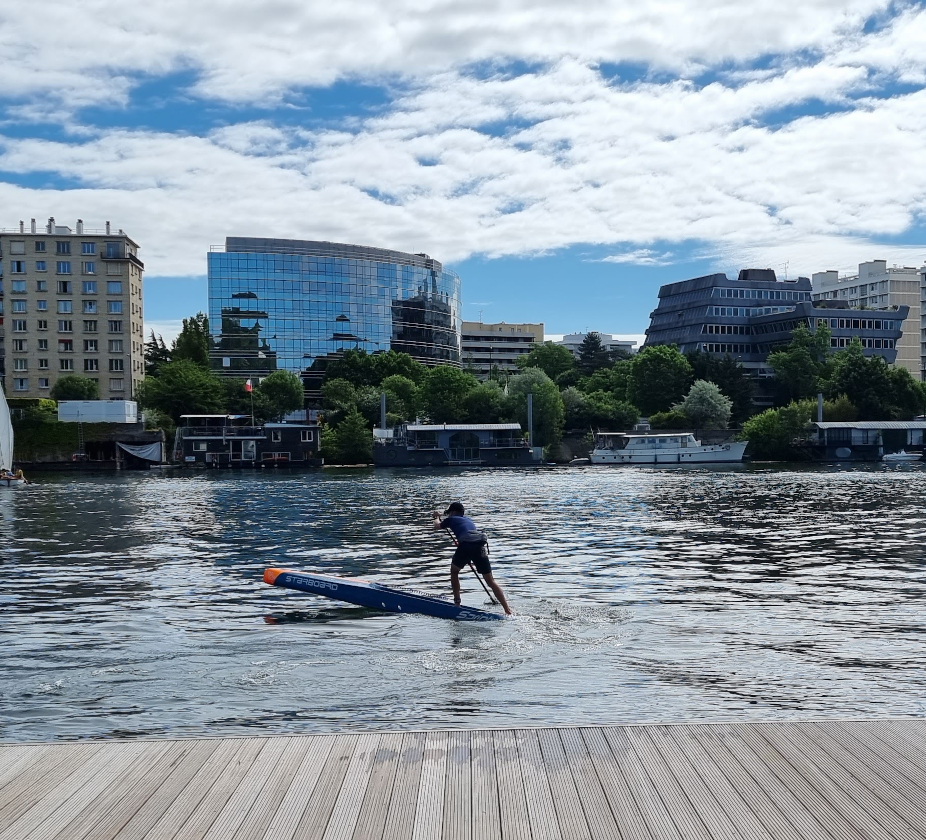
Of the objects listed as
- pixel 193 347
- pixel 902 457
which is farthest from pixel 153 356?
pixel 902 457

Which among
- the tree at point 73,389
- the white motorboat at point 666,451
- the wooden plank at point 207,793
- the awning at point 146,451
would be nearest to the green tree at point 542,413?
the white motorboat at point 666,451

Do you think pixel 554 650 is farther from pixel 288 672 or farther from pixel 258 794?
pixel 258 794

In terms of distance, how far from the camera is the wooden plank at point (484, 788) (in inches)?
339

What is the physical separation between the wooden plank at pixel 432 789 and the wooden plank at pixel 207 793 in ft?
6.30

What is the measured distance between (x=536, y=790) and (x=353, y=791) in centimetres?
183

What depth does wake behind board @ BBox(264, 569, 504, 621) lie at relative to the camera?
23375 millimetres

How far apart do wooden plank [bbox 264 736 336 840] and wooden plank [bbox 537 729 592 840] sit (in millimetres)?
2418

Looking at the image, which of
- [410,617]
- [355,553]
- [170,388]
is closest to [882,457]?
[170,388]

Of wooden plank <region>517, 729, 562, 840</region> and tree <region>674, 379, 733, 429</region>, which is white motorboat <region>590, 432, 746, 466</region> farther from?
wooden plank <region>517, 729, 562, 840</region>

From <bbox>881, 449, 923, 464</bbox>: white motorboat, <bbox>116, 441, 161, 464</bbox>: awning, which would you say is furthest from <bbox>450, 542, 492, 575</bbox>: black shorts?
<bbox>881, 449, 923, 464</bbox>: white motorboat

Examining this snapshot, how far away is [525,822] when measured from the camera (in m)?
8.74

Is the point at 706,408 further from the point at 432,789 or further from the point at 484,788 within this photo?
the point at 432,789

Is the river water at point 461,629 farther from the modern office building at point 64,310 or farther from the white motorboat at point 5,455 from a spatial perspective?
the modern office building at point 64,310

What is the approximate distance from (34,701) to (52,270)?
166159 millimetres
